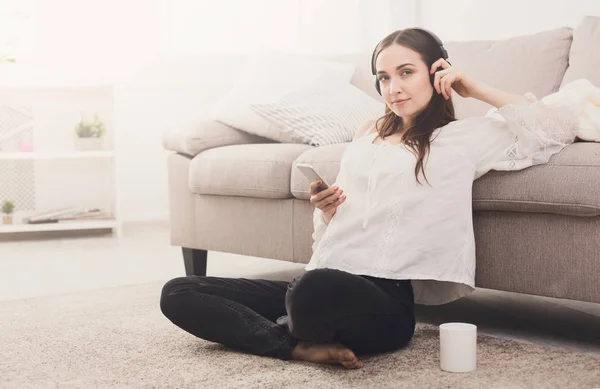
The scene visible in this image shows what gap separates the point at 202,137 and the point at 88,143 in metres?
1.47

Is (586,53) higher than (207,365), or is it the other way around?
(586,53)

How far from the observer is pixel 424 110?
71.6 inches

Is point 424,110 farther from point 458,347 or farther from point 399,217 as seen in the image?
point 458,347

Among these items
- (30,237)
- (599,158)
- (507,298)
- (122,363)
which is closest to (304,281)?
(122,363)

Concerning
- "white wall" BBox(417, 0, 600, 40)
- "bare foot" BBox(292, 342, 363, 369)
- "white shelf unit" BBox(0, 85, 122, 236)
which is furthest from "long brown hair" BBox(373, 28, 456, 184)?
"white shelf unit" BBox(0, 85, 122, 236)

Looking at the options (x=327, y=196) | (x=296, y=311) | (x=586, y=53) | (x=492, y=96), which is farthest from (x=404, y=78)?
(x=586, y=53)

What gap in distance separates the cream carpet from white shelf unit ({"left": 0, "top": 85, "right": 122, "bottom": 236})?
214 centimetres

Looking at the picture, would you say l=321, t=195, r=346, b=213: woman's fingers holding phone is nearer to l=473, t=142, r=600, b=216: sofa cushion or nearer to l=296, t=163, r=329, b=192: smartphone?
l=296, t=163, r=329, b=192: smartphone

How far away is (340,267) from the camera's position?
5.64 ft

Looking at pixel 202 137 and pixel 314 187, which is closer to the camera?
pixel 314 187

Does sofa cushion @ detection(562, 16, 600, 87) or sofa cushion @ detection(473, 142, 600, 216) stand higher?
sofa cushion @ detection(562, 16, 600, 87)

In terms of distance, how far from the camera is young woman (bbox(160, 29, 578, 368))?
1687mm

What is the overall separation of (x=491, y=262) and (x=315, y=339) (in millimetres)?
470

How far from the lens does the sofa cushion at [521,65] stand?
8.13ft
